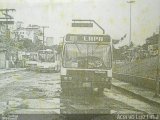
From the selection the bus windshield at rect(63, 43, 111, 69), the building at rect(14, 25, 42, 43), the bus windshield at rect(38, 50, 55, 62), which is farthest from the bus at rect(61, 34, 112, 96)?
the building at rect(14, 25, 42, 43)

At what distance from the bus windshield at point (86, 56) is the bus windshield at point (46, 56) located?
0.16m

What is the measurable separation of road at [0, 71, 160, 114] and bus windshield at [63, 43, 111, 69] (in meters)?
0.24

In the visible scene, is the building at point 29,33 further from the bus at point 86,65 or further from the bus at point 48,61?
the bus at point 86,65

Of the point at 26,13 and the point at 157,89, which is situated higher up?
the point at 26,13

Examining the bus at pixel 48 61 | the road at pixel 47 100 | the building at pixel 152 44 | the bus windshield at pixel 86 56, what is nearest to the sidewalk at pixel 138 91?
the road at pixel 47 100

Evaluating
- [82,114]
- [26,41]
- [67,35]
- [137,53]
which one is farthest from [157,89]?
[26,41]

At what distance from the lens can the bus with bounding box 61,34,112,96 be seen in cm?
472

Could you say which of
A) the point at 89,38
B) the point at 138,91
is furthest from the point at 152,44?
the point at 89,38

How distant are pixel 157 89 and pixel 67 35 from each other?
4.10 feet

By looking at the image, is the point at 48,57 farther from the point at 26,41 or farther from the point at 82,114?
the point at 82,114

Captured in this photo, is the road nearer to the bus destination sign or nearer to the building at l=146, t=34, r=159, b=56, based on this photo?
the bus destination sign

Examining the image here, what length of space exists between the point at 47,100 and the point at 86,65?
62 cm

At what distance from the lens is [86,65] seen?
474 cm

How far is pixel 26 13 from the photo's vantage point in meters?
4.56
